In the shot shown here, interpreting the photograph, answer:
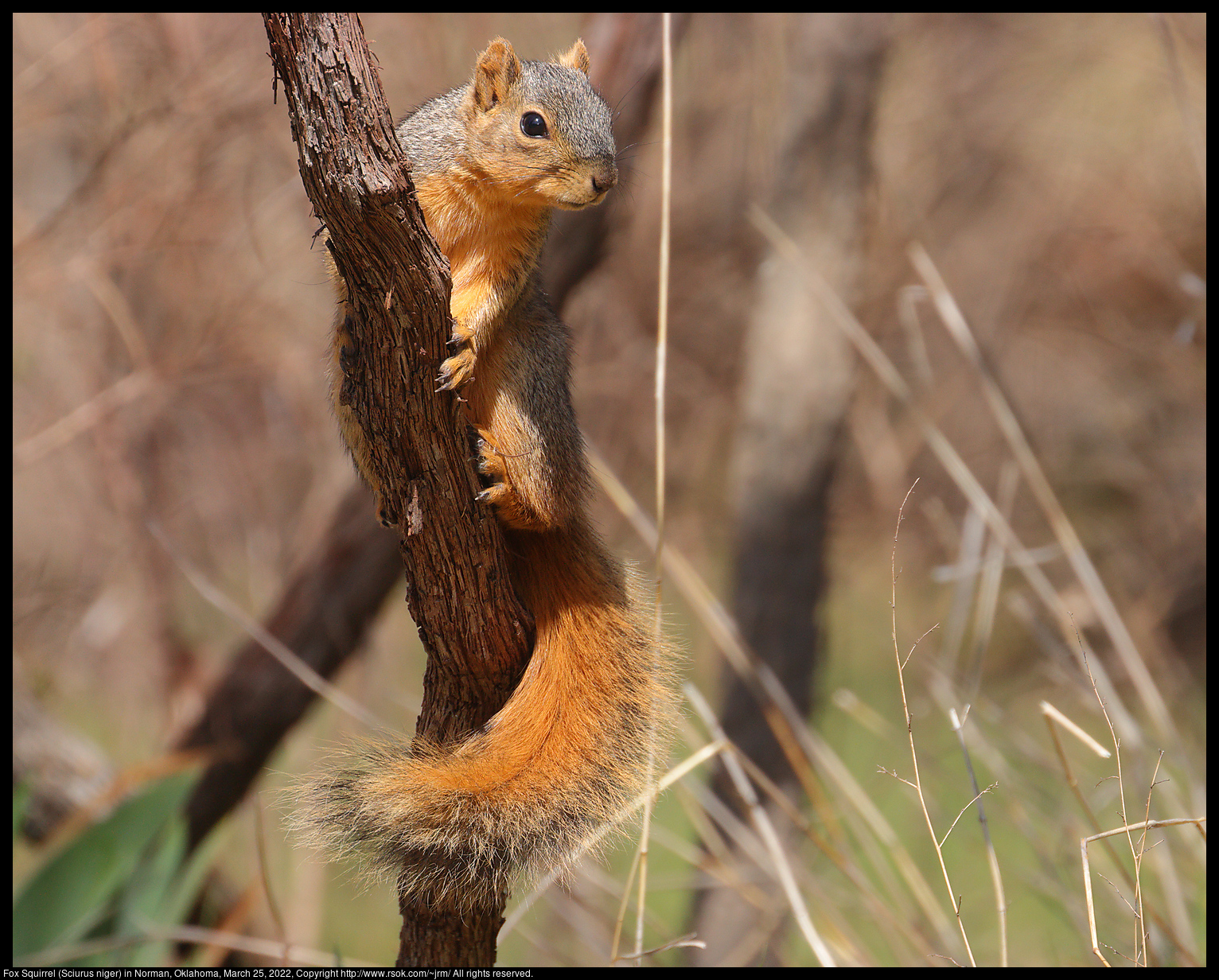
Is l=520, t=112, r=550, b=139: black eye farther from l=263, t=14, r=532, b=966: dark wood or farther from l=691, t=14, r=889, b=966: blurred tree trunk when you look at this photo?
l=691, t=14, r=889, b=966: blurred tree trunk

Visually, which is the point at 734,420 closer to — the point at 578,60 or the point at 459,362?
the point at 578,60

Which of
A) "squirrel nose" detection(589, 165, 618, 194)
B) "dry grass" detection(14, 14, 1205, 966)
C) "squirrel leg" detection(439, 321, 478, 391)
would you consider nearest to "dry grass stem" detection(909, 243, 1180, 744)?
"dry grass" detection(14, 14, 1205, 966)

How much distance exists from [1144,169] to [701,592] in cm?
384

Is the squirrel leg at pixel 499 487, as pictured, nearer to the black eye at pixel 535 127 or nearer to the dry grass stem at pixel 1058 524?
the black eye at pixel 535 127

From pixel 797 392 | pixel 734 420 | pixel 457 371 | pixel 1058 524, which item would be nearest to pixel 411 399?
pixel 457 371

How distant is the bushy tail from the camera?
1205 millimetres

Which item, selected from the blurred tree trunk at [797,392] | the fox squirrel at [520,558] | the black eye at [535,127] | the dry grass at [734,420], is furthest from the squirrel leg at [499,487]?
the blurred tree trunk at [797,392]

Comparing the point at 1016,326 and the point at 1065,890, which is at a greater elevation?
the point at 1065,890

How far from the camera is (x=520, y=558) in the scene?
1.57 meters

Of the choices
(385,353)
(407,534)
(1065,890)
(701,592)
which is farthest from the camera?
(1065,890)

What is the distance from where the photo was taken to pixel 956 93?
407 cm

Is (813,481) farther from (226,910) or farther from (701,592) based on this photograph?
(226,910)

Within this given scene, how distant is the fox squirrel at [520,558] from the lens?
1.22m

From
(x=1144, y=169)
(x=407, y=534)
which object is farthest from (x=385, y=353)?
(x=1144, y=169)
